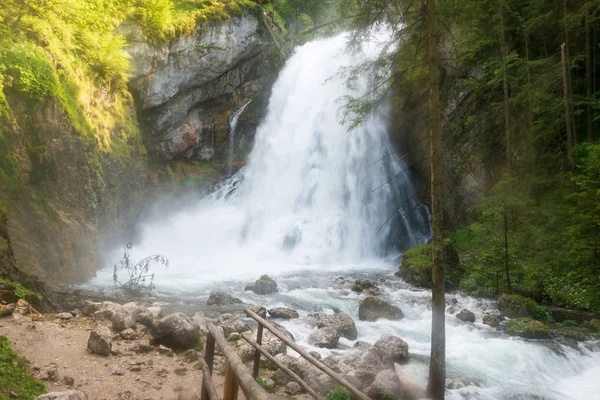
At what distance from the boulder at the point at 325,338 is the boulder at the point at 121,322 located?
3634 mm

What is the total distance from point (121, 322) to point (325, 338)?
4.05 m

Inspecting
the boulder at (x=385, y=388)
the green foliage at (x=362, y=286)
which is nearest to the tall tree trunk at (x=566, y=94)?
the green foliage at (x=362, y=286)

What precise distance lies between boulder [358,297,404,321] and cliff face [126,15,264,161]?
15070 mm

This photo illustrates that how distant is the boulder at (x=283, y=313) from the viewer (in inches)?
391

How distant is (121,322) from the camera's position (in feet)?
23.3

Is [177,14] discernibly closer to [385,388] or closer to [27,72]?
[27,72]

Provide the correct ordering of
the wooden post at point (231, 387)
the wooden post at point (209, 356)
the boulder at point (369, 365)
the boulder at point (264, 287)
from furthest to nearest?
1. the boulder at point (264, 287)
2. the boulder at point (369, 365)
3. the wooden post at point (209, 356)
4. the wooden post at point (231, 387)

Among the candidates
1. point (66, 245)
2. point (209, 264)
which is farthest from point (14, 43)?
point (209, 264)

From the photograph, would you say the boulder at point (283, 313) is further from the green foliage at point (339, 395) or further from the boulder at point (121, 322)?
the green foliage at point (339, 395)

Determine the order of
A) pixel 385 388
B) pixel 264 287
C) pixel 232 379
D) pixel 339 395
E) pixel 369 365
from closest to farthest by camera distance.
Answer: pixel 232 379 < pixel 339 395 < pixel 385 388 < pixel 369 365 < pixel 264 287

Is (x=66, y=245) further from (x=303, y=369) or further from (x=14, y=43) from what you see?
(x=303, y=369)

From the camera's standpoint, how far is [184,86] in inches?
837

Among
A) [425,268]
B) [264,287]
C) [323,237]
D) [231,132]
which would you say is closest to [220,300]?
[264,287]

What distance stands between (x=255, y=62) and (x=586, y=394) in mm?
24500
